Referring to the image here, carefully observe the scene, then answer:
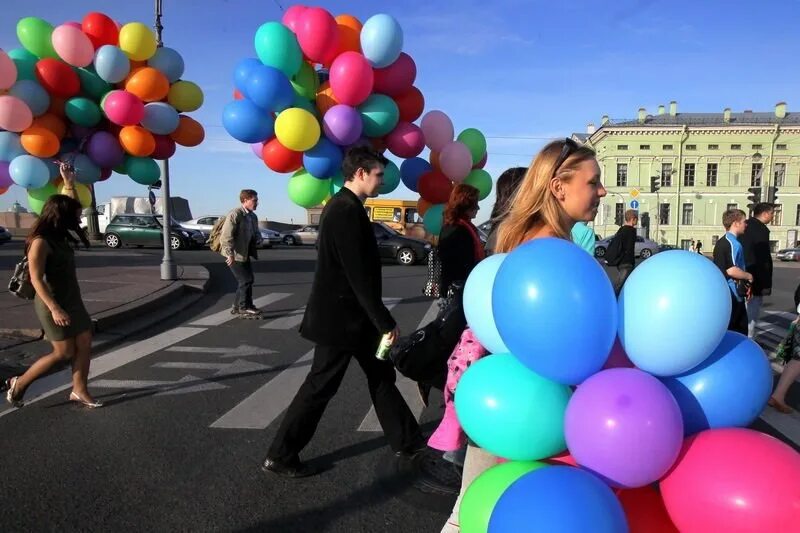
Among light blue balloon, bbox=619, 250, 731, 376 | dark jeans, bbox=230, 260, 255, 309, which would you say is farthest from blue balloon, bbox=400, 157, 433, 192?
light blue balloon, bbox=619, 250, 731, 376

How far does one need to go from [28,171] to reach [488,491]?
6.65m

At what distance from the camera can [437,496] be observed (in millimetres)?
2908

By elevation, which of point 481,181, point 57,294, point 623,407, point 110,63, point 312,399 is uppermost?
point 110,63

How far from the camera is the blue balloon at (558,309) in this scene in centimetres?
143

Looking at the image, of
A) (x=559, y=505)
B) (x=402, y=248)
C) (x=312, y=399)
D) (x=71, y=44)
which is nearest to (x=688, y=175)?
(x=402, y=248)

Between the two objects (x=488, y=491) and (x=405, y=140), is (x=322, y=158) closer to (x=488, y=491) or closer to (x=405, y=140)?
(x=405, y=140)

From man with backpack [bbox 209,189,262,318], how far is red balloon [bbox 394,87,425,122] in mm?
2799

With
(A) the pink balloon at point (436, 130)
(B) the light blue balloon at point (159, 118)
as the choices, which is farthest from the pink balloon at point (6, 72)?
(A) the pink balloon at point (436, 130)

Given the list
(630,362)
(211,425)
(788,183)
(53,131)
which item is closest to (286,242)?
(53,131)

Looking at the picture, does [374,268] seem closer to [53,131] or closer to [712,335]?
[712,335]

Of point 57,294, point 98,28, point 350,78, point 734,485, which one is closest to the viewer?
point 734,485

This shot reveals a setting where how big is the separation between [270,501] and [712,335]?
236 cm

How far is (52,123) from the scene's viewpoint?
628cm

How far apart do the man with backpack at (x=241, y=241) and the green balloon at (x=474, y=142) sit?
3.28m
